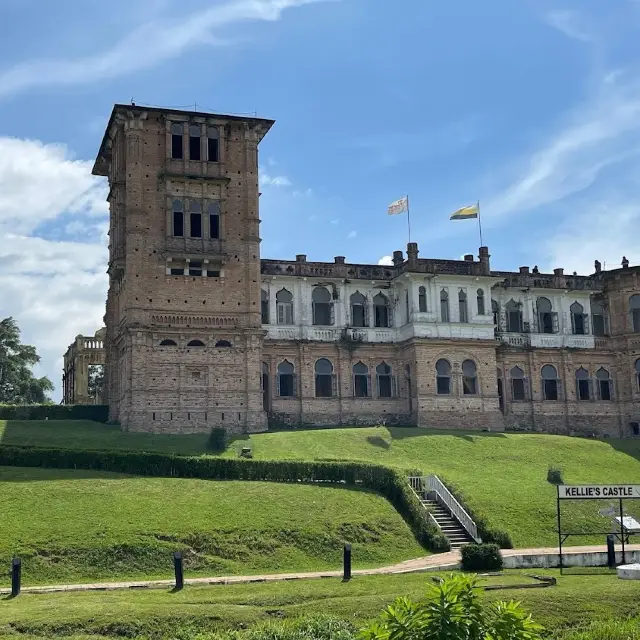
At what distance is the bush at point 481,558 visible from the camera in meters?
30.4

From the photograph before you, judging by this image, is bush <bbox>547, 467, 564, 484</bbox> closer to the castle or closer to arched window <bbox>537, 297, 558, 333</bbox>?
the castle

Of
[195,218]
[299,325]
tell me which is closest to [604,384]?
[299,325]

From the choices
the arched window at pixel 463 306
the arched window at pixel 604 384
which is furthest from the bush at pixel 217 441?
the arched window at pixel 604 384

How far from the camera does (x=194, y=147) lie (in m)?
58.2

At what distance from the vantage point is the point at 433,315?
6303 centimetres

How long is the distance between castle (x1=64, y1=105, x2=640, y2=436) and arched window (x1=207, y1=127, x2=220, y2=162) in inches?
3.6

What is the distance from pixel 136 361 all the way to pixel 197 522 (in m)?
21.3

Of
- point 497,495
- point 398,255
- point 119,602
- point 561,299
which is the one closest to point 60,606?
point 119,602

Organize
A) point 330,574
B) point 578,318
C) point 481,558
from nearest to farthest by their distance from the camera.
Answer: point 330,574
point 481,558
point 578,318

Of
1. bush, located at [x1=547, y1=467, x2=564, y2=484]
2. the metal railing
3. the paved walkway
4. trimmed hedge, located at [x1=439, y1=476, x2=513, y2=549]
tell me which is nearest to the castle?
bush, located at [x1=547, y1=467, x2=564, y2=484]

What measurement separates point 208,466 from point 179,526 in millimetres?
7566

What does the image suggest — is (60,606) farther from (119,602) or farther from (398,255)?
(398,255)

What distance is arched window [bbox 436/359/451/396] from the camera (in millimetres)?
62178

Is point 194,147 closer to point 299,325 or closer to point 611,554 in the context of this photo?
point 299,325
